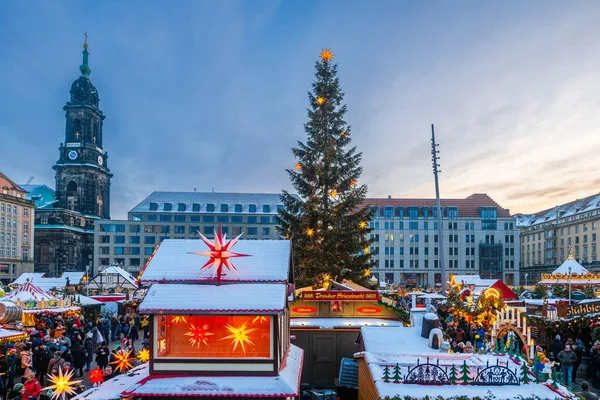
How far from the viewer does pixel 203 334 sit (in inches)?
459

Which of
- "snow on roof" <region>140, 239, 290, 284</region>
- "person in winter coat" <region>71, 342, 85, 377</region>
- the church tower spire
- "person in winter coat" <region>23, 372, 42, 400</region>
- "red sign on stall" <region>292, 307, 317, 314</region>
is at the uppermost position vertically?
the church tower spire

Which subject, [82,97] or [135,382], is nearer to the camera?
[135,382]

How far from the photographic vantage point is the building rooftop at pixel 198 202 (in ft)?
308

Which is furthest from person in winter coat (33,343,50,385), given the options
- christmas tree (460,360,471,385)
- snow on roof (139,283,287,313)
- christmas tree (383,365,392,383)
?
christmas tree (460,360,471,385)

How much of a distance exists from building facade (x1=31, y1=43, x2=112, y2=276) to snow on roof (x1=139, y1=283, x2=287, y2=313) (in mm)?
90833

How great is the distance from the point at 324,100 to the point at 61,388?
23.7 m

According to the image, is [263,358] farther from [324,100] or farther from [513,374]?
[324,100]

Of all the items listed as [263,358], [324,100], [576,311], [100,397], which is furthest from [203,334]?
[324,100]

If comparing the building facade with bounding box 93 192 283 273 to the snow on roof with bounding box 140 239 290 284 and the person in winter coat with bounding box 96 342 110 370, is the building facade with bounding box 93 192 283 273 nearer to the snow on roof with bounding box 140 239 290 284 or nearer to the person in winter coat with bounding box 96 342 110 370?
the person in winter coat with bounding box 96 342 110 370

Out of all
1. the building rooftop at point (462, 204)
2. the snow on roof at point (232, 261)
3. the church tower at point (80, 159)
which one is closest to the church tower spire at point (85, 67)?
the church tower at point (80, 159)

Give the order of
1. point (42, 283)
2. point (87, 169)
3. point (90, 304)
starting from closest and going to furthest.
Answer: point (90, 304)
point (42, 283)
point (87, 169)

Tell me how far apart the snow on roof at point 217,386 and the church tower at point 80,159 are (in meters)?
91.7

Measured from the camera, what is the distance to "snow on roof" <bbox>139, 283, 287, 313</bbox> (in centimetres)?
1089

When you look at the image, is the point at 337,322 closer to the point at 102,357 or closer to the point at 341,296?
the point at 341,296
